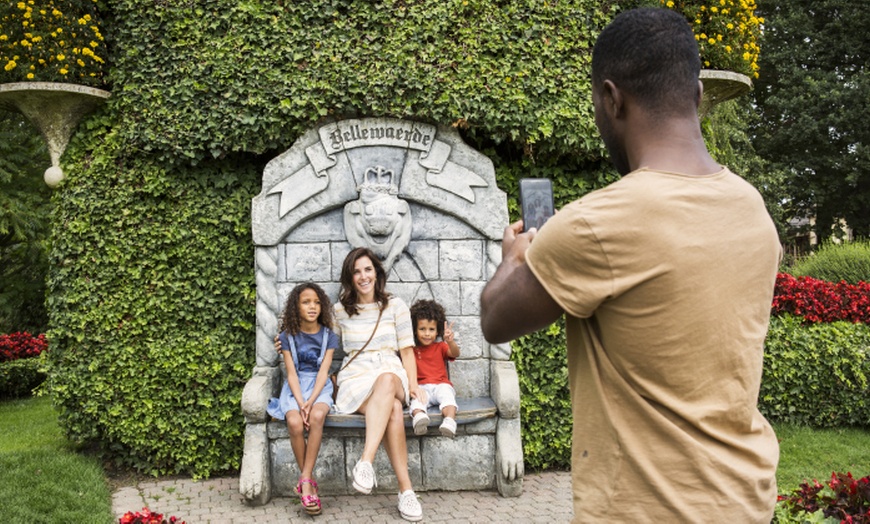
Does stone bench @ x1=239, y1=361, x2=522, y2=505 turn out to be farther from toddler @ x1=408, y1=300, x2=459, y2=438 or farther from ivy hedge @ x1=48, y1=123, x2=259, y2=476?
ivy hedge @ x1=48, y1=123, x2=259, y2=476

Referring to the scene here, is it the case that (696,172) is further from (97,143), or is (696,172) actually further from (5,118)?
(5,118)

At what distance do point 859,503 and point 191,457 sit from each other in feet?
15.8

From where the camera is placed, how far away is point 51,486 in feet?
18.0

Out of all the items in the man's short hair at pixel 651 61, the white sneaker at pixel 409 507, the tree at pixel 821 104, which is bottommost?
the white sneaker at pixel 409 507

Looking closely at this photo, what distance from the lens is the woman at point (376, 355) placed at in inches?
208

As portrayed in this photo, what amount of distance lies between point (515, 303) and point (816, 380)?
698 cm

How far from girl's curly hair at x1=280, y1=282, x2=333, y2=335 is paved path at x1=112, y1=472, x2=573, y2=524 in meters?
1.28

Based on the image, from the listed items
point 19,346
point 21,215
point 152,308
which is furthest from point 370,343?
point 19,346

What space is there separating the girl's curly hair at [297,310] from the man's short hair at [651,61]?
4.33 m

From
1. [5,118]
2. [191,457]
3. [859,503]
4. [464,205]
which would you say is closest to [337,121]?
[464,205]

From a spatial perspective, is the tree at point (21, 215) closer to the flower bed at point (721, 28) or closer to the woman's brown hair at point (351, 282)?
the woman's brown hair at point (351, 282)

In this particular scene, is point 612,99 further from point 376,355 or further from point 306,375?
point 306,375

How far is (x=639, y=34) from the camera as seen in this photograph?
1606 millimetres

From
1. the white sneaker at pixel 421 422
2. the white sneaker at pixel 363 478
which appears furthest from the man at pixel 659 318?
the white sneaker at pixel 421 422
